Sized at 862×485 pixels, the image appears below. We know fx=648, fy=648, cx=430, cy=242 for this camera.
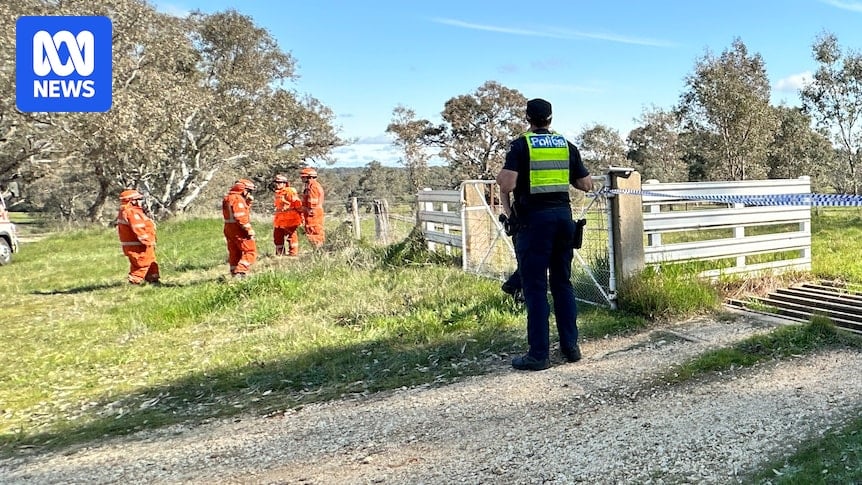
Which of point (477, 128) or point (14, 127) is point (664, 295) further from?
point (477, 128)

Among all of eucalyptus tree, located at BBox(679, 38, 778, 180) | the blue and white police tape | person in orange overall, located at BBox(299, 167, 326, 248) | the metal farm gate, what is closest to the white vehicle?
person in orange overall, located at BBox(299, 167, 326, 248)

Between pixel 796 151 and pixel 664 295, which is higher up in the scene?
pixel 796 151

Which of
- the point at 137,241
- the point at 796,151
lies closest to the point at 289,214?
the point at 137,241

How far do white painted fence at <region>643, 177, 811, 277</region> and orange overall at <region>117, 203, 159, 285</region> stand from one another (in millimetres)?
7712

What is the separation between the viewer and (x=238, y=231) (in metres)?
10.3

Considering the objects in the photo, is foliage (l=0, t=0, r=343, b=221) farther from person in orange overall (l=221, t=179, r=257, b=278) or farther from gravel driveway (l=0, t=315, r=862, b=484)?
gravel driveway (l=0, t=315, r=862, b=484)

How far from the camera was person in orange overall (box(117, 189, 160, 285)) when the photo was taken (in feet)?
33.8

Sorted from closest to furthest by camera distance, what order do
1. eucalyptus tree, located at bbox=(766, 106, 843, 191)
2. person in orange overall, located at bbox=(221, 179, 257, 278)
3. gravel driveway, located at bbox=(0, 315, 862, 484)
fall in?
gravel driveway, located at bbox=(0, 315, 862, 484), person in orange overall, located at bbox=(221, 179, 257, 278), eucalyptus tree, located at bbox=(766, 106, 843, 191)

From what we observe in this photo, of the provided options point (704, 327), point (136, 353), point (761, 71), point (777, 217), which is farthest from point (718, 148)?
point (136, 353)

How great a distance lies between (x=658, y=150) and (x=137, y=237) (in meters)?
35.3

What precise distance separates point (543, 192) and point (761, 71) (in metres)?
21.1

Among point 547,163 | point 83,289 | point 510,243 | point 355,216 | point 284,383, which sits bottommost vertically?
point 284,383

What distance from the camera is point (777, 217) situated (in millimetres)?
7383

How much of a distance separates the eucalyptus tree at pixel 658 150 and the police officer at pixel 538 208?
34237 millimetres
